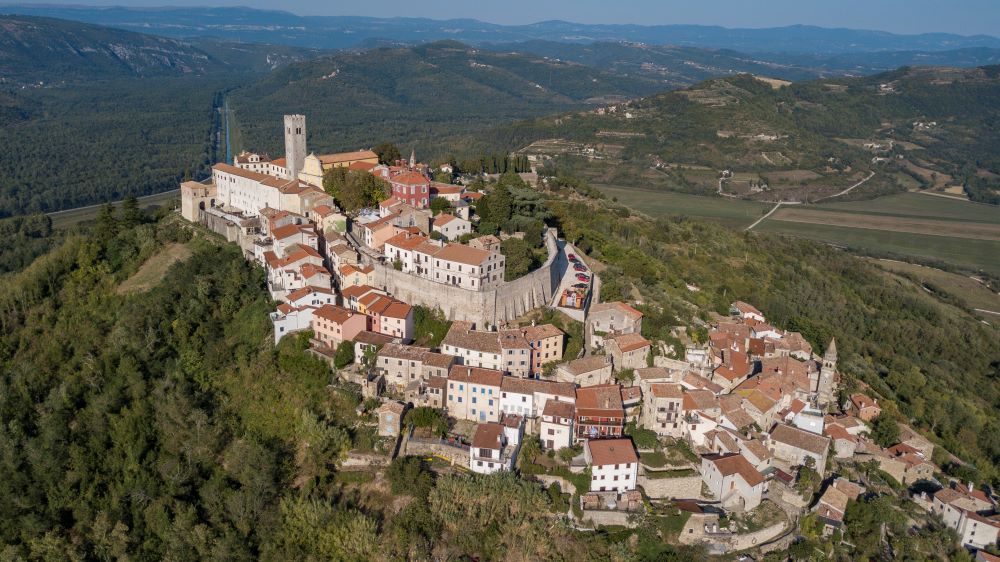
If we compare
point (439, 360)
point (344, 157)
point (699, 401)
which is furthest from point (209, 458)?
point (344, 157)

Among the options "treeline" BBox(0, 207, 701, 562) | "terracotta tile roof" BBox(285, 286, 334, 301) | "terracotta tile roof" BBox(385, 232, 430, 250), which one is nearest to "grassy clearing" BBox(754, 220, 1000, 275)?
"terracotta tile roof" BBox(385, 232, 430, 250)

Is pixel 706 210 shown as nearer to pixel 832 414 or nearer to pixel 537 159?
pixel 537 159

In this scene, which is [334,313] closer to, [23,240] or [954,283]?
[23,240]

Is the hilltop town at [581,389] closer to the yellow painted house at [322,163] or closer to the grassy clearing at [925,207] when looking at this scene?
the yellow painted house at [322,163]

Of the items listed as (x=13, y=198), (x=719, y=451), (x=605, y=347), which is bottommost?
(x=13, y=198)

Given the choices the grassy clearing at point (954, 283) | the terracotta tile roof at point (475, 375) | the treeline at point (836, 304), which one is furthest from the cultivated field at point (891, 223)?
the terracotta tile roof at point (475, 375)

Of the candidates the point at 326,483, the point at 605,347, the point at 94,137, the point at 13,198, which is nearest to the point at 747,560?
the point at 605,347

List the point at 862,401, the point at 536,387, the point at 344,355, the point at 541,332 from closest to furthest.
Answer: the point at 536,387, the point at 344,355, the point at 541,332, the point at 862,401
